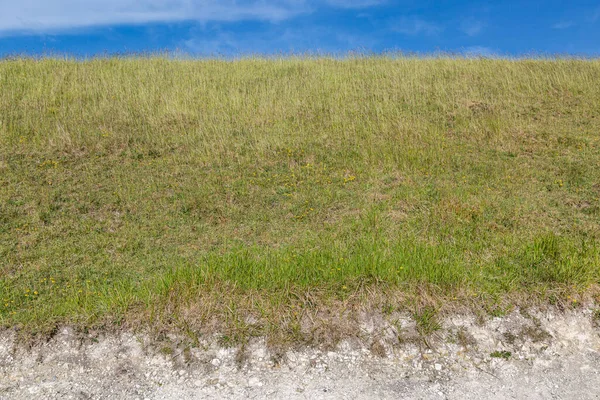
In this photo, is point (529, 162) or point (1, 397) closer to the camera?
point (1, 397)

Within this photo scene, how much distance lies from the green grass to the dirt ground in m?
0.31

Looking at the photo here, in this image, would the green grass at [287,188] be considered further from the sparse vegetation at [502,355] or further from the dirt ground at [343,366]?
the sparse vegetation at [502,355]

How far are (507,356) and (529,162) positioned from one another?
299 inches

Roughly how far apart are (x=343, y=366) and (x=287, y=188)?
225 inches

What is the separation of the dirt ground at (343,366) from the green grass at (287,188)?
1.03ft

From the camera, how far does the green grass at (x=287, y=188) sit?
6.46 meters

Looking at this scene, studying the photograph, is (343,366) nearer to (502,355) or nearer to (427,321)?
(427,321)

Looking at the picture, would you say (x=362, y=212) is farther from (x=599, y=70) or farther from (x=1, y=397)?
(x=599, y=70)

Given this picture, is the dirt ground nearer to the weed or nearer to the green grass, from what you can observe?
the weed

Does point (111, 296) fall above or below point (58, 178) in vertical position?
below

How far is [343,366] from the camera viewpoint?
5449 millimetres

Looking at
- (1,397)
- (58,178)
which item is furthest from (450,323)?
(58,178)

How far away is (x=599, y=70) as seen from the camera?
59.7 feet

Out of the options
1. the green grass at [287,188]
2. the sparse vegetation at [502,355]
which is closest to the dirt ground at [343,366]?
the sparse vegetation at [502,355]
